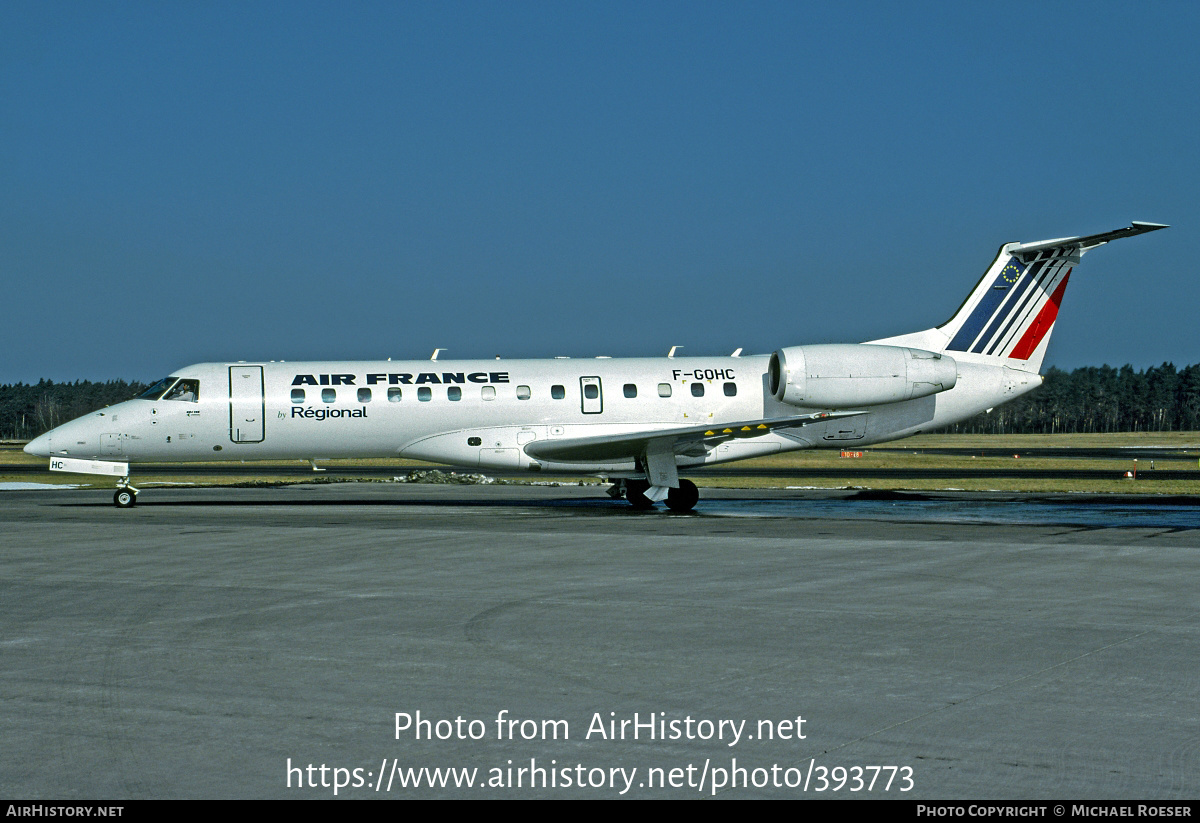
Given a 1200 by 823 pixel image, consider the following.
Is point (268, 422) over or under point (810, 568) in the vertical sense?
over

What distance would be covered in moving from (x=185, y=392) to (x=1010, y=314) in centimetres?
1950

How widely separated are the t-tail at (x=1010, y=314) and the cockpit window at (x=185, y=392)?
16350 mm

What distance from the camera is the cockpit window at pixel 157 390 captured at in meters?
25.0

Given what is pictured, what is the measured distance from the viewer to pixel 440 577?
13586 mm

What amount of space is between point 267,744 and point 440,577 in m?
7.19

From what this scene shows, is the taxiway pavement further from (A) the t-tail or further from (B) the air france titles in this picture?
(A) the t-tail

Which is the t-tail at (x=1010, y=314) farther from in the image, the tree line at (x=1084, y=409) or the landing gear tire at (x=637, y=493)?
the tree line at (x=1084, y=409)

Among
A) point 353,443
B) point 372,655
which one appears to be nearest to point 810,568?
point 372,655

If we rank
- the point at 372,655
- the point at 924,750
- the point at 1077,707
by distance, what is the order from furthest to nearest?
the point at 372,655 → the point at 1077,707 → the point at 924,750

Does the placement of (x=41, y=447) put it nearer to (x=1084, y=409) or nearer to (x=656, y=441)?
(x=656, y=441)

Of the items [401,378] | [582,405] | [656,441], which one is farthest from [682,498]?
[401,378]

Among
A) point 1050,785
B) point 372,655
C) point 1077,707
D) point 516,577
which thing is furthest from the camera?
point 516,577

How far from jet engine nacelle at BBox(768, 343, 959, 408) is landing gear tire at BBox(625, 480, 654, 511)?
3772 mm

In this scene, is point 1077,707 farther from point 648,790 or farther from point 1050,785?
point 648,790
